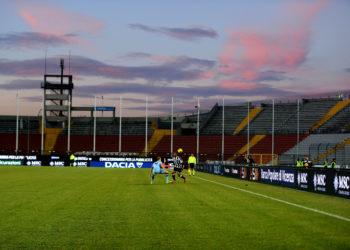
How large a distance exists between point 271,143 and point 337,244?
60.8 meters

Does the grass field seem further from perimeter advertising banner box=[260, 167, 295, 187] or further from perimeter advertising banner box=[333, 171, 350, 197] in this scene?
perimeter advertising banner box=[260, 167, 295, 187]

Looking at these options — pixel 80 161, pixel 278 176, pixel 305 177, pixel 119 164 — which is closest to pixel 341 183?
pixel 305 177

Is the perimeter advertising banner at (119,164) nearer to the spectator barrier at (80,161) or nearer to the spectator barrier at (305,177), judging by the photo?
the spectator barrier at (80,161)

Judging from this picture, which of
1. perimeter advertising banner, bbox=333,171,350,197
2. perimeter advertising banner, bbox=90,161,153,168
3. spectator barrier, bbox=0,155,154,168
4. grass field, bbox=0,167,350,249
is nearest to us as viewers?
grass field, bbox=0,167,350,249

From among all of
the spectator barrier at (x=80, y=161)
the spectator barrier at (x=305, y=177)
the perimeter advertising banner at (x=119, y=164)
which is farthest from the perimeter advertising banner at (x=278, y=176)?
the spectator barrier at (x=80, y=161)

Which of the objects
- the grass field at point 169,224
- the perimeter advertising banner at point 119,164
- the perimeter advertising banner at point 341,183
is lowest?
the perimeter advertising banner at point 119,164

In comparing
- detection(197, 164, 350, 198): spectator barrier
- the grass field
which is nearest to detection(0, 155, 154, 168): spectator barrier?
detection(197, 164, 350, 198): spectator barrier

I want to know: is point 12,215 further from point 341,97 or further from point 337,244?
point 341,97

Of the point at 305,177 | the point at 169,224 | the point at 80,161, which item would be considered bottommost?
the point at 80,161

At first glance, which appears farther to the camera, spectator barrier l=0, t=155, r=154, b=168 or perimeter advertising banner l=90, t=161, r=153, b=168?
spectator barrier l=0, t=155, r=154, b=168

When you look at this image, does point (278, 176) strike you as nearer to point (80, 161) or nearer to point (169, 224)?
point (169, 224)

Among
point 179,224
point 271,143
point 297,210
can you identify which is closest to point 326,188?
point 297,210

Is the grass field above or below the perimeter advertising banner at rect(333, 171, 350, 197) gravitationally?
below

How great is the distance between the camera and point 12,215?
1165 centimetres
